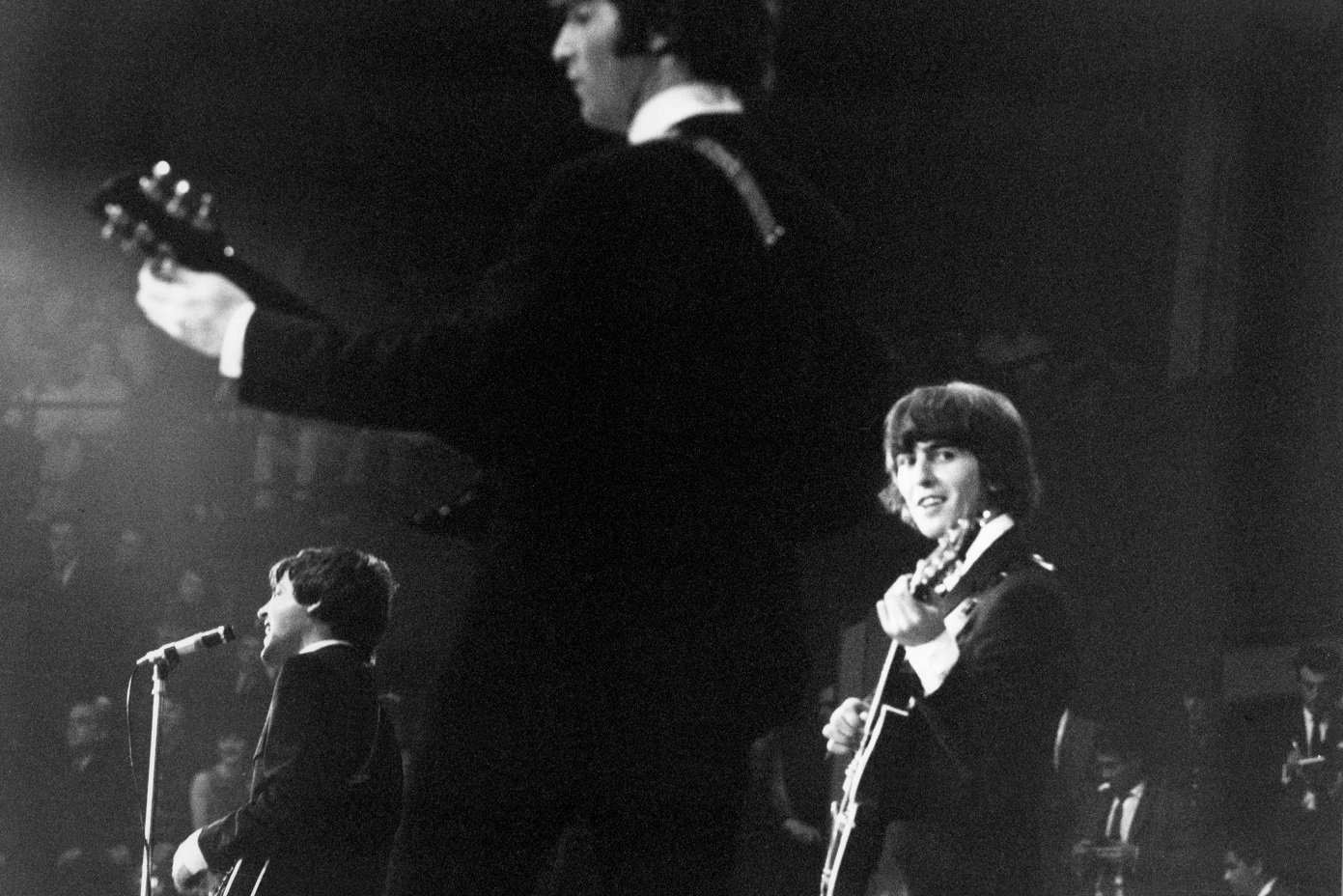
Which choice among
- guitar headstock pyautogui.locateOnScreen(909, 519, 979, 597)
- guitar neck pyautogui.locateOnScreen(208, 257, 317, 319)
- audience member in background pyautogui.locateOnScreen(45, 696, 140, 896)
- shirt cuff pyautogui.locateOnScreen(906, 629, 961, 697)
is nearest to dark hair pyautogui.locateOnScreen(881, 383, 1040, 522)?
guitar headstock pyautogui.locateOnScreen(909, 519, 979, 597)

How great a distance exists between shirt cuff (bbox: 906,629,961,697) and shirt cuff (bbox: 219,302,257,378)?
0.89 metres

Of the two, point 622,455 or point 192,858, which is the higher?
point 622,455

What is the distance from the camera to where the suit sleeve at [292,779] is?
7.17 ft

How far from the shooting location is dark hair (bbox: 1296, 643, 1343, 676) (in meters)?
2.90

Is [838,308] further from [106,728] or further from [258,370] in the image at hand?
[106,728]

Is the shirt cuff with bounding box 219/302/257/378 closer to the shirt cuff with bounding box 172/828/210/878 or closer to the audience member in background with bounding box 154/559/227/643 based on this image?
the shirt cuff with bounding box 172/828/210/878

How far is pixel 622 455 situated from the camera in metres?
1.35

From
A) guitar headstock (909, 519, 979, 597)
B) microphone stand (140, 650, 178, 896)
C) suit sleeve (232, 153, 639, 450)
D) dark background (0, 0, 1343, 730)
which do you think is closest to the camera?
suit sleeve (232, 153, 639, 450)

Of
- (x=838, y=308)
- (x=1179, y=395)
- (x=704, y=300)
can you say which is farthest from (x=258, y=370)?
(x=1179, y=395)

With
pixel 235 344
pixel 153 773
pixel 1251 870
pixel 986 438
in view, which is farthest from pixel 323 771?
pixel 1251 870

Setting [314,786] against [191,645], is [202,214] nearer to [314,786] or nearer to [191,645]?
[314,786]

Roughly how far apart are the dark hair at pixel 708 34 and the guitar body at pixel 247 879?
1.25m

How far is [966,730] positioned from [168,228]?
41.3 inches

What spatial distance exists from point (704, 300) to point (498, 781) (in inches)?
15.3
